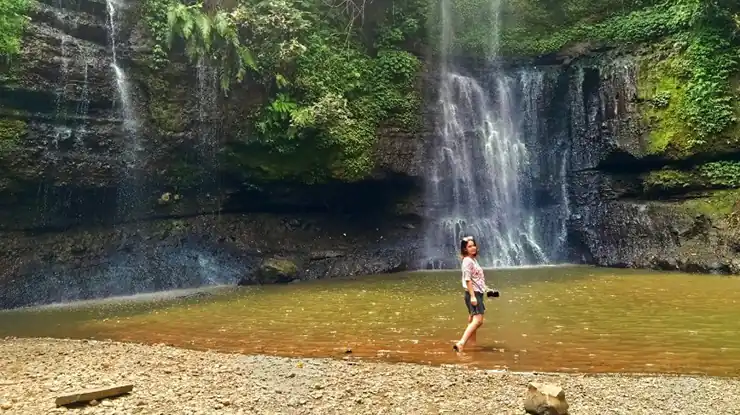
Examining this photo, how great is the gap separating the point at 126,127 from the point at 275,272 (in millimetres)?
6170

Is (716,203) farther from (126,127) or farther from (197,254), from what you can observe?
(126,127)

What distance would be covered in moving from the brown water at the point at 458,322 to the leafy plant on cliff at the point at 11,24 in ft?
22.0

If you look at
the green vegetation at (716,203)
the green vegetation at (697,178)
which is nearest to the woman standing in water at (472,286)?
the green vegetation at (716,203)

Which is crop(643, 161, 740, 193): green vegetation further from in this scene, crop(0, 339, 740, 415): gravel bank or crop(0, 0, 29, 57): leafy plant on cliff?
crop(0, 0, 29, 57): leafy plant on cliff

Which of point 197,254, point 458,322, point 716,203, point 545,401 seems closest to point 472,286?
point 458,322

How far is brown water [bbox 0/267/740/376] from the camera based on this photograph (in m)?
6.71

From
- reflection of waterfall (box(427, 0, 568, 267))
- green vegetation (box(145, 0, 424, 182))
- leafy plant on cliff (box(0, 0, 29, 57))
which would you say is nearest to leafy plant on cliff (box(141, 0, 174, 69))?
green vegetation (box(145, 0, 424, 182))

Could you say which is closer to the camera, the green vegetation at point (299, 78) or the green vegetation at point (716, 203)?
the green vegetation at point (716, 203)

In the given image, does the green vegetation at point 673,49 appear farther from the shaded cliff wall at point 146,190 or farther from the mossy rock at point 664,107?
the shaded cliff wall at point 146,190

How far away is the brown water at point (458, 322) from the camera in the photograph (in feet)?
22.0

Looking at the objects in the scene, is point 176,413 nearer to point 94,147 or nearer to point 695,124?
point 94,147

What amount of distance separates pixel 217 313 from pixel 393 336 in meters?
4.49

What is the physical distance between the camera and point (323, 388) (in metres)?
5.61

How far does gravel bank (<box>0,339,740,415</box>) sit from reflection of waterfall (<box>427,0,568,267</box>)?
14.3 m
